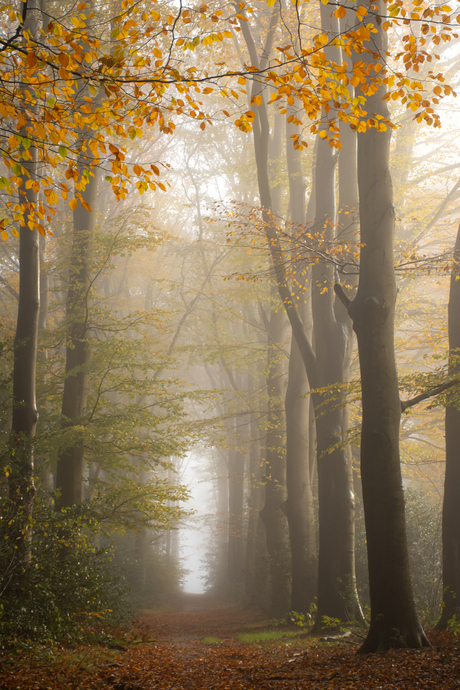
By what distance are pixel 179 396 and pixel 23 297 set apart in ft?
13.3

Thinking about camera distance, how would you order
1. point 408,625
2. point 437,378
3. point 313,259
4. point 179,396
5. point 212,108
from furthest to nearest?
1. point 212,108
2. point 179,396
3. point 313,259
4. point 437,378
5. point 408,625

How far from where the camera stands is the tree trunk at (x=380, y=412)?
4.82 m

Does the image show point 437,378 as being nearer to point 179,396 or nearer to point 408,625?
point 408,625

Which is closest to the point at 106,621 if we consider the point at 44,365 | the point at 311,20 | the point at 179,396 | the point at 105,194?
the point at 179,396

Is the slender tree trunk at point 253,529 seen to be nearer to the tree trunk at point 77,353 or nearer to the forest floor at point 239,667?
the tree trunk at point 77,353

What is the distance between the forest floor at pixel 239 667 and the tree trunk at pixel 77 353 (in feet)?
10.2

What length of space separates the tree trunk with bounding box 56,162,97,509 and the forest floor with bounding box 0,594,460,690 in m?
3.11

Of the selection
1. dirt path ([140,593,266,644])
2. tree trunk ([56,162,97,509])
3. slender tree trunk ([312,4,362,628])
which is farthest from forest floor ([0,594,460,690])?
tree trunk ([56,162,97,509])

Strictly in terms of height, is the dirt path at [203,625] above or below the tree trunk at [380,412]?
below

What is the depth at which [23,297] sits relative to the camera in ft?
23.4

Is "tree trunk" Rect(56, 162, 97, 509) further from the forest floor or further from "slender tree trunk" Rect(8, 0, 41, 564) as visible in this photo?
the forest floor

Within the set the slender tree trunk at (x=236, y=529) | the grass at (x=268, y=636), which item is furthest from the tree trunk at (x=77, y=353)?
the slender tree trunk at (x=236, y=529)

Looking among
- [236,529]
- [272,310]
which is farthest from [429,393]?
[236,529]

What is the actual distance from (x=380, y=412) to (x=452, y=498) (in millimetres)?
2338
